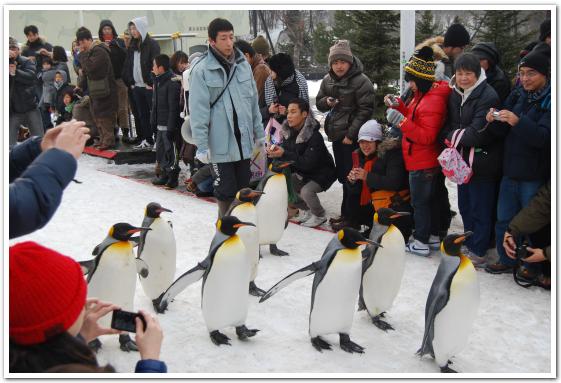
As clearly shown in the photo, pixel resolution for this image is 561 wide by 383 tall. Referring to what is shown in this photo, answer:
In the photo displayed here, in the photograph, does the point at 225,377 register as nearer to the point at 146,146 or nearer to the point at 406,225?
the point at 406,225

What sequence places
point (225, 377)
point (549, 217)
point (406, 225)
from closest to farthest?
1. point (225, 377)
2. point (549, 217)
3. point (406, 225)

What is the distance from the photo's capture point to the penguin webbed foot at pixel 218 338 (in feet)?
11.1

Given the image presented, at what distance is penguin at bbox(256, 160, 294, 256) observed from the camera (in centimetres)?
464

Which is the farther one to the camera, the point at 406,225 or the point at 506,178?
the point at 406,225

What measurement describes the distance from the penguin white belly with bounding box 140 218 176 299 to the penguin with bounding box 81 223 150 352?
1.34 feet

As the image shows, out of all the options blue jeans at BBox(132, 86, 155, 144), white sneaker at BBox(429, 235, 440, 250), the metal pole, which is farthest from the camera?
blue jeans at BBox(132, 86, 155, 144)

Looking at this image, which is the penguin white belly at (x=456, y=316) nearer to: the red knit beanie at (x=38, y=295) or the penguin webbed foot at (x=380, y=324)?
the penguin webbed foot at (x=380, y=324)

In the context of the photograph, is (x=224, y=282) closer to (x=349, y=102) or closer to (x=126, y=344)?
(x=126, y=344)

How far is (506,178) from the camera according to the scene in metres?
4.17

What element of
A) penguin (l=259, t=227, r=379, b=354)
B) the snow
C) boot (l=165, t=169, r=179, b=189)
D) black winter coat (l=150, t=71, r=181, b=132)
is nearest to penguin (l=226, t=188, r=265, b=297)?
the snow

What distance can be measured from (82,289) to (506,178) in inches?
129

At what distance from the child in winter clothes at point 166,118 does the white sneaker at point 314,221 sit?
76.2 inches

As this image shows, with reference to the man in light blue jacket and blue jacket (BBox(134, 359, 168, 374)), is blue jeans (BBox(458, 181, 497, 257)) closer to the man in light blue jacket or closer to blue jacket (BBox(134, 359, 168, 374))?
the man in light blue jacket
